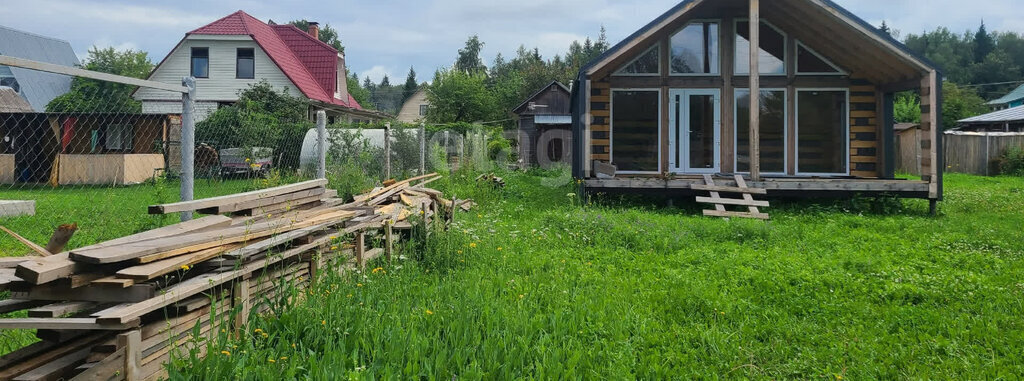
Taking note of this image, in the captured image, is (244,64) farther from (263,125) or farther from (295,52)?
(263,125)

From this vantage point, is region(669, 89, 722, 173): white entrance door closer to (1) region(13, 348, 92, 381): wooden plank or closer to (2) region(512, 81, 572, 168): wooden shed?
(1) region(13, 348, 92, 381): wooden plank

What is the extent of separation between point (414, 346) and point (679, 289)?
266 centimetres

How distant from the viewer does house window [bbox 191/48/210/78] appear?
2498 centimetres

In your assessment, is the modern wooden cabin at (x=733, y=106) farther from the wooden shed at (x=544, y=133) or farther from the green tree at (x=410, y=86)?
the green tree at (x=410, y=86)

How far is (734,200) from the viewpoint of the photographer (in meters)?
10.2

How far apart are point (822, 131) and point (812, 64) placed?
142 cm

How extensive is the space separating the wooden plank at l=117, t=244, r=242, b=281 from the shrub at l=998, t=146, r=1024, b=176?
25.4 metres

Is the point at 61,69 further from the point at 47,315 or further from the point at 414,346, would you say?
the point at 414,346

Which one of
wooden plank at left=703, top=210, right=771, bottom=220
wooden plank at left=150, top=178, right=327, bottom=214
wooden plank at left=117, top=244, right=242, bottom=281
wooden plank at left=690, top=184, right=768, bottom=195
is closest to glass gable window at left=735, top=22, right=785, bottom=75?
wooden plank at left=690, top=184, right=768, bottom=195

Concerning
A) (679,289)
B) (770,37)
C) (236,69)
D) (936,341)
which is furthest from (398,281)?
(236,69)

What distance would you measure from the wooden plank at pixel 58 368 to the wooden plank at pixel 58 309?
0.66 ft

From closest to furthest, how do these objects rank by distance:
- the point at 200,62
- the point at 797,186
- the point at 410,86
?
the point at 797,186
the point at 200,62
the point at 410,86

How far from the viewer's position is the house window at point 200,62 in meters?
25.0

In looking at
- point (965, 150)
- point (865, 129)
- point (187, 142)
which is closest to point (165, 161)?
point (187, 142)
